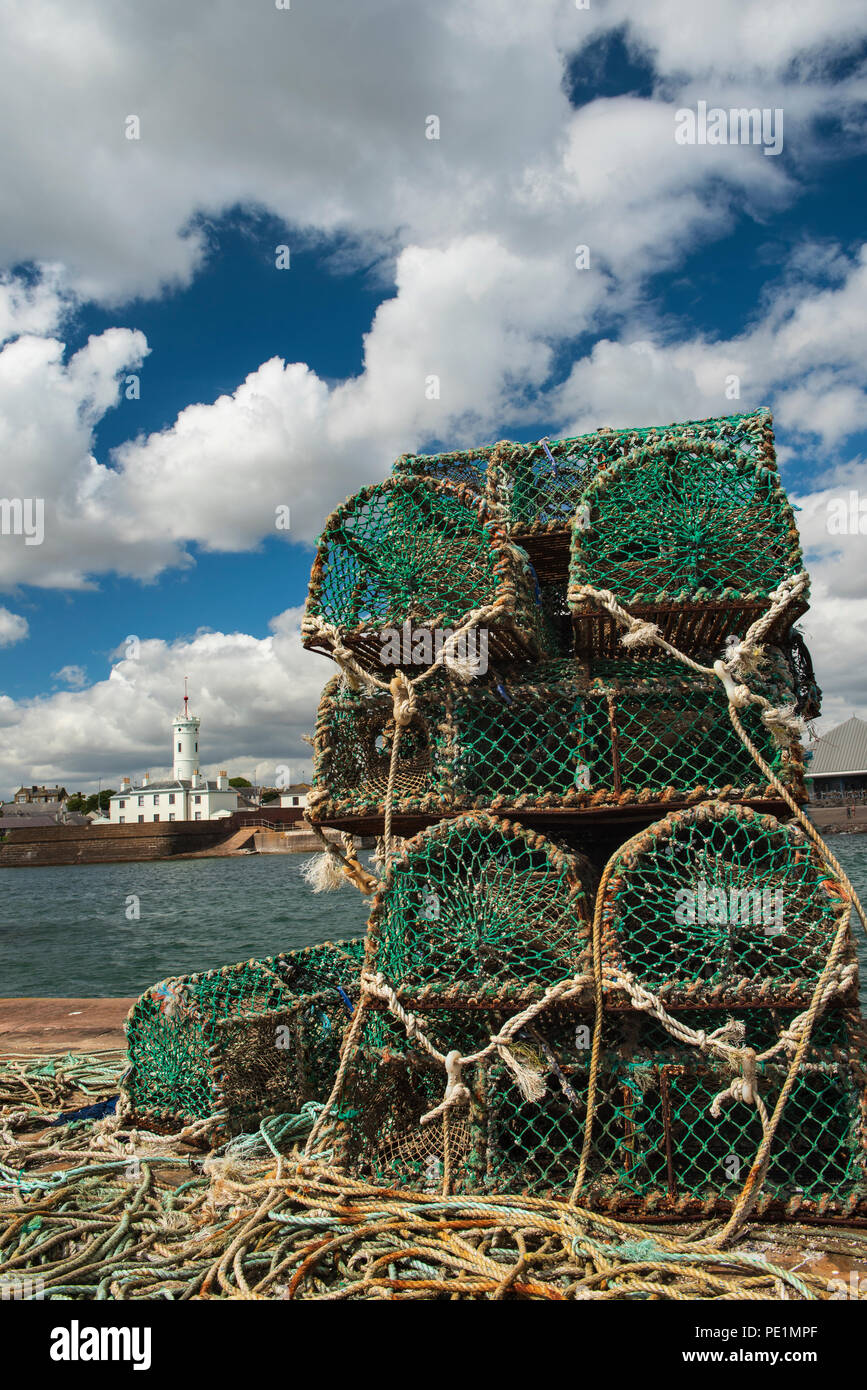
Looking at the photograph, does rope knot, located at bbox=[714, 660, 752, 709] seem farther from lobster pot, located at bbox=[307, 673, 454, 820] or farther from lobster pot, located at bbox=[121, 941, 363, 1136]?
lobster pot, located at bbox=[121, 941, 363, 1136]

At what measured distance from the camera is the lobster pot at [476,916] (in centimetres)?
291

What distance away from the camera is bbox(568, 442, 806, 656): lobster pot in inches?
120

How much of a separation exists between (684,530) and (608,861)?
1206mm

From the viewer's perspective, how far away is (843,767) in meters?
54.1

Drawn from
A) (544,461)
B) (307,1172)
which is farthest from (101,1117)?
(544,461)

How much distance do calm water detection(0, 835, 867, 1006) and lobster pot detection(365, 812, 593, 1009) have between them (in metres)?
1.74

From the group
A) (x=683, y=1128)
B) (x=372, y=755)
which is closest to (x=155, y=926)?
(x=372, y=755)

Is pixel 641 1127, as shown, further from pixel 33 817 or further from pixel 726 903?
pixel 33 817

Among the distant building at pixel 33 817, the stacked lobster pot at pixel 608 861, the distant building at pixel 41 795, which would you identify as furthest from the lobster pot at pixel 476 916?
the distant building at pixel 41 795

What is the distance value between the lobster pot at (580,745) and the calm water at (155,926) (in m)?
1.73

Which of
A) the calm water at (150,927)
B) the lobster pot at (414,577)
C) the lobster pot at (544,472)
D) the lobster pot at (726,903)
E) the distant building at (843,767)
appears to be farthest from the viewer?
the distant building at (843,767)

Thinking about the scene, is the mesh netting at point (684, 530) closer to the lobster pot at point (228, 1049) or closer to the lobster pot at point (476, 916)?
the lobster pot at point (476, 916)

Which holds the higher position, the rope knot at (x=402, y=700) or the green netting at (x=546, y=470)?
the green netting at (x=546, y=470)
